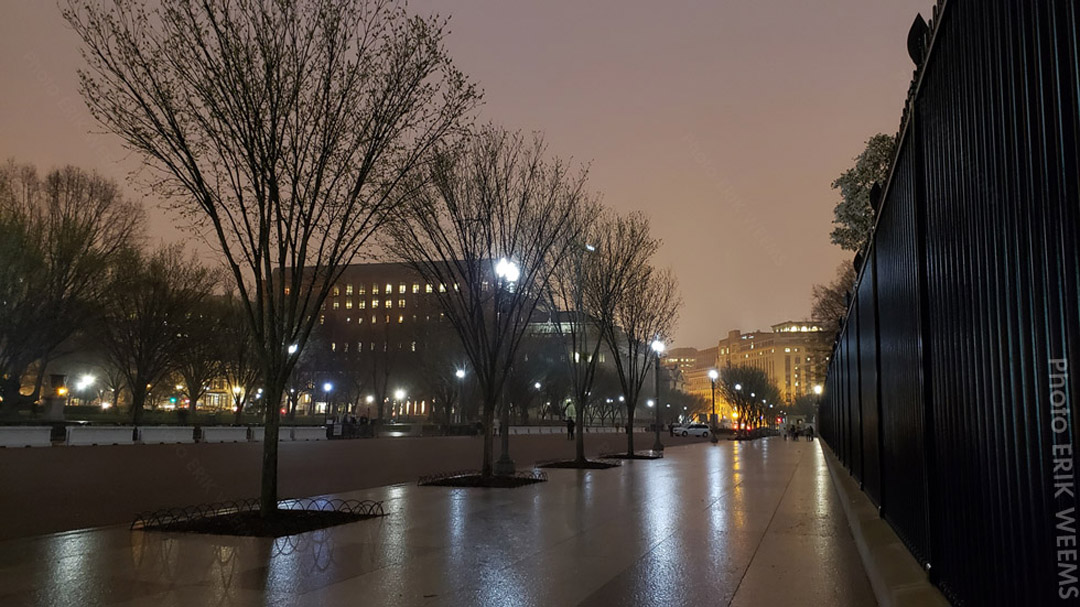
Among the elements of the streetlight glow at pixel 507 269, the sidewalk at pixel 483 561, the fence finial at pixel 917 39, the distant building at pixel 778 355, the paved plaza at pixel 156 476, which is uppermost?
the distant building at pixel 778 355

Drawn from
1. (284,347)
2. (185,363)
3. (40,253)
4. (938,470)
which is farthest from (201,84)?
(185,363)

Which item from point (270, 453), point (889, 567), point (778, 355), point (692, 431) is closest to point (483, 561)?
point (889, 567)

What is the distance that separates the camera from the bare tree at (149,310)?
41969mm

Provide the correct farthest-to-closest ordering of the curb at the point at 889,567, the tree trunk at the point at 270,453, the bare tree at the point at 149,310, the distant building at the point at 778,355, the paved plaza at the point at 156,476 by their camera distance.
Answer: the distant building at the point at 778,355 → the bare tree at the point at 149,310 → the paved plaza at the point at 156,476 → the tree trunk at the point at 270,453 → the curb at the point at 889,567

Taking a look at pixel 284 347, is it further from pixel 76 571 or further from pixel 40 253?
pixel 40 253

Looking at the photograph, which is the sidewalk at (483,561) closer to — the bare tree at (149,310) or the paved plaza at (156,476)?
the paved plaza at (156,476)

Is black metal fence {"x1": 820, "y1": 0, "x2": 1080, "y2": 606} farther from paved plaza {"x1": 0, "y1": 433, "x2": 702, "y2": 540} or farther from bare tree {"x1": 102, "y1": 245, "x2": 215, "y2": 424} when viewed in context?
bare tree {"x1": 102, "y1": 245, "x2": 215, "y2": 424}

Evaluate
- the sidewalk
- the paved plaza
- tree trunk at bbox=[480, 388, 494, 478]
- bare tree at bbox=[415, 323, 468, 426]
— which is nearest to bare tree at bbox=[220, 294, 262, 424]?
bare tree at bbox=[415, 323, 468, 426]

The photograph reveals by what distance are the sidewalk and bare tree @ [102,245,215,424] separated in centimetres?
3351

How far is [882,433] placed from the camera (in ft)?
28.9

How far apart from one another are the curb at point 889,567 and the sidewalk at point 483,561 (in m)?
0.32

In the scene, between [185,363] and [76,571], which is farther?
[185,363]

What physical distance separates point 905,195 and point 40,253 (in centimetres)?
3787

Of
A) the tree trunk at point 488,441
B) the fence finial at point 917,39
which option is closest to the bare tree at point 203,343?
the tree trunk at point 488,441
